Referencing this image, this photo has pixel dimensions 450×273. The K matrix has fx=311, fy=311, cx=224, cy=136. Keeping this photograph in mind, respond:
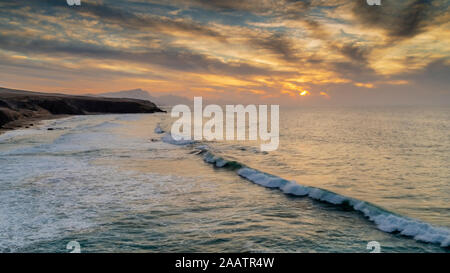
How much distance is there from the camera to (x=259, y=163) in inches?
896

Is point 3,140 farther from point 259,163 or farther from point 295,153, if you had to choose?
point 295,153

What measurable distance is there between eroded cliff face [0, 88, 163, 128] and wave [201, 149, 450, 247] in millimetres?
43164

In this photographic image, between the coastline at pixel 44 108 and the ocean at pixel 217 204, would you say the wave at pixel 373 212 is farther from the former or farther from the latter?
the coastline at pixel 44 108

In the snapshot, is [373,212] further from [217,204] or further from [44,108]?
[44,108]

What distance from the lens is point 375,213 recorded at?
36.9 feet

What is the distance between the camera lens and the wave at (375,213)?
931cm

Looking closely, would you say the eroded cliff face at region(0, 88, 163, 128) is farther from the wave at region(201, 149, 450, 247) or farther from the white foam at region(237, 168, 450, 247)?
the white foam at region(237, 168, 450, 247)

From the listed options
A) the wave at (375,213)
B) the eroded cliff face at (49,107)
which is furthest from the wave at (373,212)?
the eroded cliff face at (49,107)

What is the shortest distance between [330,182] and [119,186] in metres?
10.9

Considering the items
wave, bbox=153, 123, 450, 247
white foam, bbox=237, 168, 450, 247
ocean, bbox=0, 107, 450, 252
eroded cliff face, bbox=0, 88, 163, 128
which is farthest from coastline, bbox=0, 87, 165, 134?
white foam, bbox=237, 168, 450, 247

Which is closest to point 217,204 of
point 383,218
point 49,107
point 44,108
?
point 383,218

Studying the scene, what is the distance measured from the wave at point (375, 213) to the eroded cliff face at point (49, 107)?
1699 inches

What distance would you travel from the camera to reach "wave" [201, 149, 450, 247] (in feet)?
30.6
